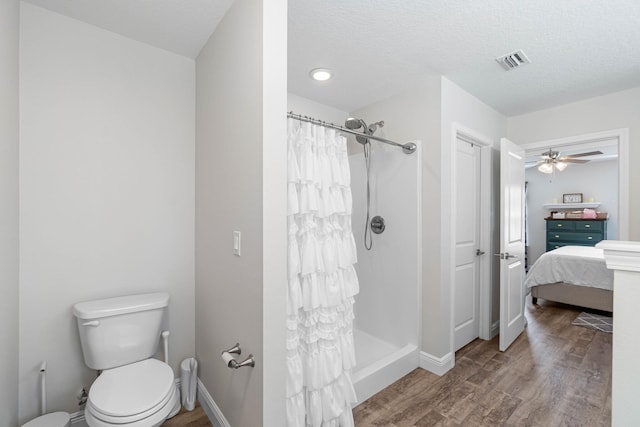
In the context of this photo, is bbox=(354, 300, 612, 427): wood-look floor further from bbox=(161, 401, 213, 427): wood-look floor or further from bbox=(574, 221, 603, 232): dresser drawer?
bbox=(574, 221, 603, 232): dresser drawer

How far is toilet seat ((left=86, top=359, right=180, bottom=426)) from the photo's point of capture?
129 cm

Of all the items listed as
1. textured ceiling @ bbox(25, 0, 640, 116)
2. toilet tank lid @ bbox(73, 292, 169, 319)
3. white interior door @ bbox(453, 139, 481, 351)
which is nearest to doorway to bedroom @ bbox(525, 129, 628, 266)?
white interior door @ bbox(453, 139, 481, 351)

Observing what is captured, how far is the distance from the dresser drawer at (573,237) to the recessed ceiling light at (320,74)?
643 cm

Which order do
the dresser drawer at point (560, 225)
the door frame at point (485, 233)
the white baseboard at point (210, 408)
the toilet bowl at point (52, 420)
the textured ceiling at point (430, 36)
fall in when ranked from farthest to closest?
the dresser drawer at point (560, 225)
the door frame at point (485, 233)
the white baseboard at point (210, 408)
the textured ceiling at point (430, 36)
the toilet bowl at point (52, 420)

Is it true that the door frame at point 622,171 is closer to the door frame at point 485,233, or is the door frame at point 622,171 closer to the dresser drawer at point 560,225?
the door frame at point 485,233

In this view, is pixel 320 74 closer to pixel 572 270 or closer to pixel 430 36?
pixel 430 36

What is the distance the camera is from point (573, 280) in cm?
384

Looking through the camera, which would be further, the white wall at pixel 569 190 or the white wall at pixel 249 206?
the white wall at pixel 569 190

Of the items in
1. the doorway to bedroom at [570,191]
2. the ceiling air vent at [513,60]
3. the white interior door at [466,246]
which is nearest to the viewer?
the ceiling air vent at [513,60]

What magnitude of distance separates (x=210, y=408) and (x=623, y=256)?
222cm

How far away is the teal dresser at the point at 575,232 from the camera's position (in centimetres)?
570

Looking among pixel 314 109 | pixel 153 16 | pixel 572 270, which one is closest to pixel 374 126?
pixel 314 109

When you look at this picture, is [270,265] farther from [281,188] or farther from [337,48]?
[337,48]

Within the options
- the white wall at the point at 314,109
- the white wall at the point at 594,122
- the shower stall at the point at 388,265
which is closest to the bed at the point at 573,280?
the white wall at the point at 594,122
